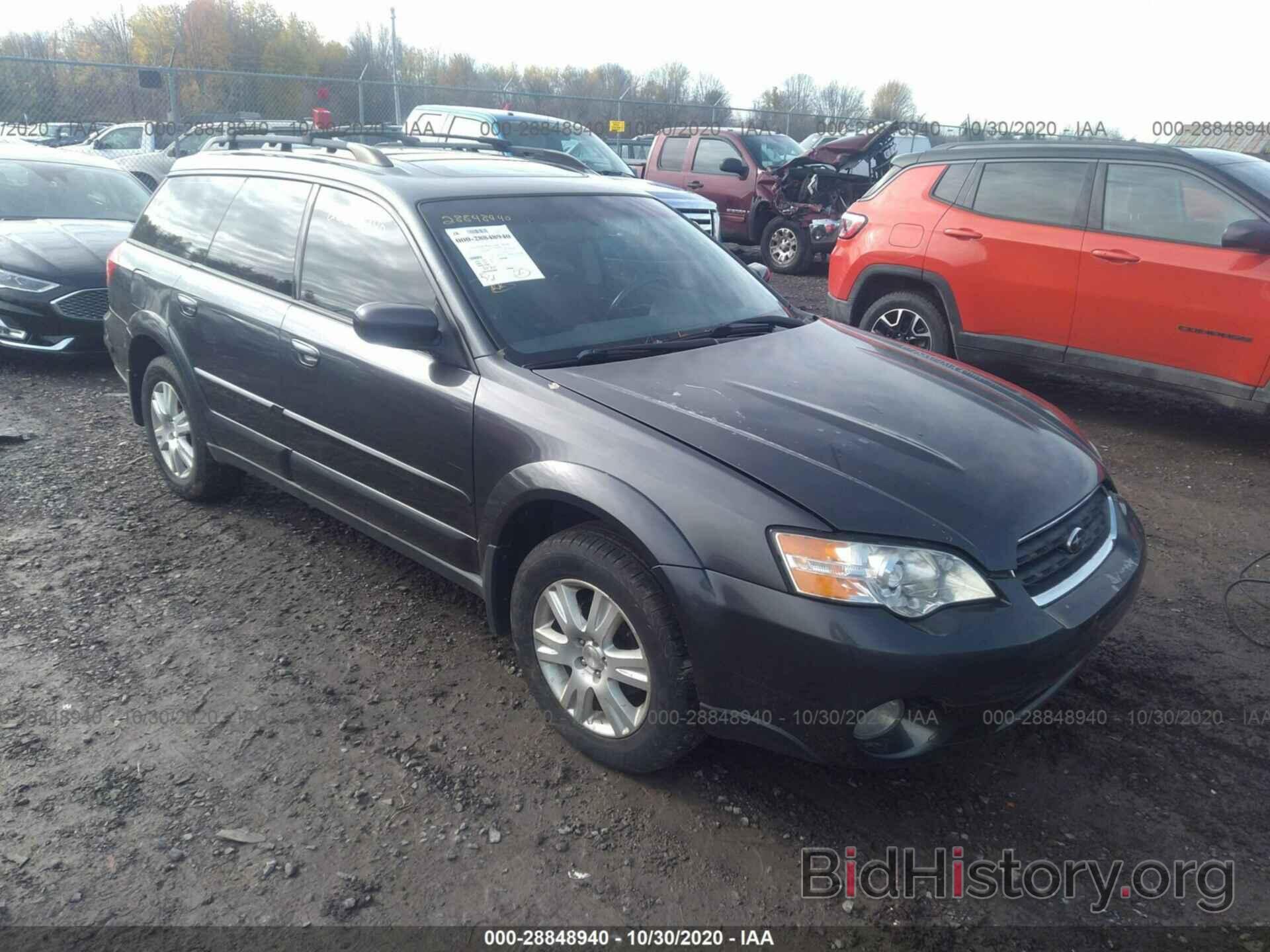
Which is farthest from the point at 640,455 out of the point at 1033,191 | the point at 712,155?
the point at 712,155

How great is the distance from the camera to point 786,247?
41.9 feet

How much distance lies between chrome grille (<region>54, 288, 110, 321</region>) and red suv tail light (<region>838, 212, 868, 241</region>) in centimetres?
545

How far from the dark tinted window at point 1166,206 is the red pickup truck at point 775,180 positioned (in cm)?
637

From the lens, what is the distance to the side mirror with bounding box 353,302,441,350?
9.52ft

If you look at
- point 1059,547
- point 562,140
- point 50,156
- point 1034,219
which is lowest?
point 1059,547

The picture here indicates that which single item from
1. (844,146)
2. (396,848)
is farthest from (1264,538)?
(844,146)

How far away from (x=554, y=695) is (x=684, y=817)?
55 centimetres

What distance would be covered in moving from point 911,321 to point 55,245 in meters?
6.41

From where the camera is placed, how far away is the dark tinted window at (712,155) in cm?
→ 1317

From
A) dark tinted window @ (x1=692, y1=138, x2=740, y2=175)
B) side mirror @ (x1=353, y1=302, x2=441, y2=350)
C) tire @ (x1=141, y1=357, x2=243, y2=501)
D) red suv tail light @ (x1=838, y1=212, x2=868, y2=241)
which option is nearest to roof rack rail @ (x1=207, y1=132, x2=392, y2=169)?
side mirror @ (x1=353, y1=302, x2=441, y2=350)

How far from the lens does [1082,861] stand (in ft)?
A: 8.21

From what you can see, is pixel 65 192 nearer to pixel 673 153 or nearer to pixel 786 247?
pixel 673 153

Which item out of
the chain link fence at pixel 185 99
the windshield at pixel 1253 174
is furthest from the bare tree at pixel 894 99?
the windshield at pixel 1253 174

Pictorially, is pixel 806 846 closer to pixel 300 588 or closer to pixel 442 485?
pixel 442 485
